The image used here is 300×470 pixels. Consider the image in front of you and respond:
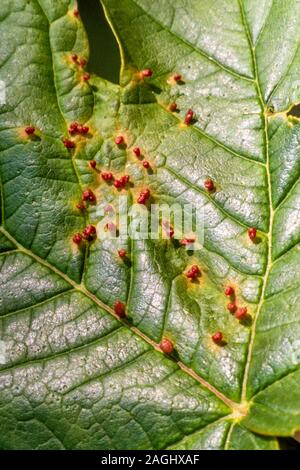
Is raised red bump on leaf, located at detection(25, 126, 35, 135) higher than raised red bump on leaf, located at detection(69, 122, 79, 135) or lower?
lower

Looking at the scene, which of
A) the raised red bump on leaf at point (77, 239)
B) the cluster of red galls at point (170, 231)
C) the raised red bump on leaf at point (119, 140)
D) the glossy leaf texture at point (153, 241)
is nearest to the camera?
the glossy leaf texture at point (153, 241)

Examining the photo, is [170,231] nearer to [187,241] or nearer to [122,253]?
[187,241]

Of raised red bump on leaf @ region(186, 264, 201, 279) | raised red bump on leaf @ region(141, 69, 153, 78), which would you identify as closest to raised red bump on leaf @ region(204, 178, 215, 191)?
raised red bump on leaf @ region(186, 264, 201, 279)

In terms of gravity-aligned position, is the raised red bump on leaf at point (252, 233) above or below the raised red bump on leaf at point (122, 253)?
above

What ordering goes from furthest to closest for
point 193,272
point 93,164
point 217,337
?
point 93,164, point 193,272, point 217,337

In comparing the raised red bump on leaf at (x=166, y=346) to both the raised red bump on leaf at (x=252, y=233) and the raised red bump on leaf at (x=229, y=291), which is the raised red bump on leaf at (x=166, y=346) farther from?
the raised red bump on leaf at (x=252, y=233)

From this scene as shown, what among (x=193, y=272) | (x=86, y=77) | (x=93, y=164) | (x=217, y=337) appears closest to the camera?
(x=217, y=337)

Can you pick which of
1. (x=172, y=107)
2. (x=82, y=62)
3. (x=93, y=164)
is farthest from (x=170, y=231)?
(x=82, y=62)

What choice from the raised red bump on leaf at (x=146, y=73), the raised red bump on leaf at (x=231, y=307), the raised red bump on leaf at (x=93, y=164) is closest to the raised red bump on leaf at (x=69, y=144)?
the raised red bump on leaf at (x=93, y=164)

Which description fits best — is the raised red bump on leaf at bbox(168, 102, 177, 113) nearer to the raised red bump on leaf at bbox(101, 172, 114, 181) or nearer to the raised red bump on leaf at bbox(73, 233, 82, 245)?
the raised red bump on leaf at bbox(101, 172, 114, 181)
